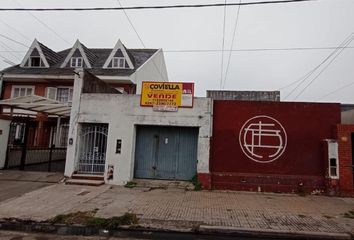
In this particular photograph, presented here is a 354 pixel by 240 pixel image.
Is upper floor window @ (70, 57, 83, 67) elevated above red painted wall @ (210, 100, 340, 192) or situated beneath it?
A: elevated above

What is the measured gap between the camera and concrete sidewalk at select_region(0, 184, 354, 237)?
720cm

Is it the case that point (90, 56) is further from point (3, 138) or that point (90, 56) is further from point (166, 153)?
point (166, 153)

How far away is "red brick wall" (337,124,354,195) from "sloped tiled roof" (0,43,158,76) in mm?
14787

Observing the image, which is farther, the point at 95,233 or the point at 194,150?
the point at 194,150

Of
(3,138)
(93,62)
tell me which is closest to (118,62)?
(93,62)

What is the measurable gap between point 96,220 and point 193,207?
2.98 m

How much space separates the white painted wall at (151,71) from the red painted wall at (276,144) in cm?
1150

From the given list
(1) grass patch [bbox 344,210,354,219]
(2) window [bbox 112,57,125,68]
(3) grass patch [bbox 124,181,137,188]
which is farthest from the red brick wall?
(2) window [bbox 112,57,125,68]

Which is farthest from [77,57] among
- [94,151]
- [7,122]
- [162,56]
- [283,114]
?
[283,114]

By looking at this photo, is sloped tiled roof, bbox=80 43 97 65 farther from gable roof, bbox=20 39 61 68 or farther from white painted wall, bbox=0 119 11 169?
white painted wall, bbox=0 119 11 169

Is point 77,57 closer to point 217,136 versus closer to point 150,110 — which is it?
point 150,110

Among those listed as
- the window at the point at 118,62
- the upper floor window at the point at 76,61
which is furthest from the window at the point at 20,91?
the window at the point at 118,62

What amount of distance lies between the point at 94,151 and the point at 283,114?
8294 millimetres

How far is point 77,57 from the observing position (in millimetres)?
24125
